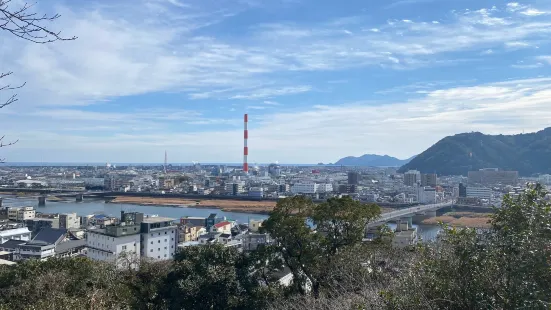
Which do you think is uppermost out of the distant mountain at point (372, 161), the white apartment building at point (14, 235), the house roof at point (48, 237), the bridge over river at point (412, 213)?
the distant mountain at point (372, 161)

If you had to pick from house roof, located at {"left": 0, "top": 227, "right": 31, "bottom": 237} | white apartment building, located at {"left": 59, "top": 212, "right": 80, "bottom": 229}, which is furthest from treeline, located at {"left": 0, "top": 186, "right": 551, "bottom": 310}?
white apartment building, located at {"left": 59, "top": 212, "right": 80, "bottom": 229}

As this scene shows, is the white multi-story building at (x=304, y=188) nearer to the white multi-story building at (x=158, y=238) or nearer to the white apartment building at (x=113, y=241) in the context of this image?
the white multi-story building at (x=158, y=238)

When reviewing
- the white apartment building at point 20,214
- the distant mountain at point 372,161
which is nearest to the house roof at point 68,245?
the white apartment building at point 20,214

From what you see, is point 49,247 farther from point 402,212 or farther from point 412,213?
point 412,213

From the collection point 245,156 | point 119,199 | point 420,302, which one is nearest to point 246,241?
point 420,302

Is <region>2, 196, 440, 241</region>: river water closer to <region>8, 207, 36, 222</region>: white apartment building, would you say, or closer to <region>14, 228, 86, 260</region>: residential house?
<region>8, 207, 36, 222</region>: white apartment building

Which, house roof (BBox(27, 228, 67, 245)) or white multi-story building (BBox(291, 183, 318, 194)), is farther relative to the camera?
white multi-story building (BBox(291, 183, 318, 194))
